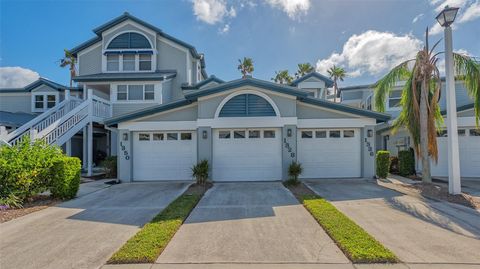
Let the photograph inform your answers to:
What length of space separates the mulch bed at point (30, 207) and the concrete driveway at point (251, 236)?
454 centimetres

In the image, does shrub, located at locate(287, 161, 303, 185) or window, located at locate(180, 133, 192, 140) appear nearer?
shrub, located at locate(287, 161, 303, 185)

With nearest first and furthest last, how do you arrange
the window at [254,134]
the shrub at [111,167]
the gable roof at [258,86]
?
the gable roof at [258,86], the window at [254,134], the shrub at [111,167]

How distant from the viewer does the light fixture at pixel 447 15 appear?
25.8ft

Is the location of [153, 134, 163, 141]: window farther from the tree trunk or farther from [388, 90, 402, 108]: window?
[388, 90, 402, 108]: window

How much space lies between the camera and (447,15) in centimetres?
794

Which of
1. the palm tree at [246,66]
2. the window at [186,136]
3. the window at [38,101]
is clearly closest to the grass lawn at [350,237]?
the window at [186,136]

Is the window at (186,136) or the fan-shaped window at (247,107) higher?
the fan-shaped window at (247,107)

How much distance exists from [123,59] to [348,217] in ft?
60.1

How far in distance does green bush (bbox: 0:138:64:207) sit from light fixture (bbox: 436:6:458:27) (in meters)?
13.4

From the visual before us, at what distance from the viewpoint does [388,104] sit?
16.8 meters

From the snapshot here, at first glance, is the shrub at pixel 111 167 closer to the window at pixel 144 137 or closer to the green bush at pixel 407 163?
the window at pixel 144 137

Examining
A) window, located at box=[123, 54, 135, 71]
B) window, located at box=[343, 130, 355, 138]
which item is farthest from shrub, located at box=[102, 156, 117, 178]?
window, located at box=[343, 130, 355, 138]

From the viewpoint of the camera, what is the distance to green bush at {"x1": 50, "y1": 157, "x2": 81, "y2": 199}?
25.6 ft

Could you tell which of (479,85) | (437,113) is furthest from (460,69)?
(437,113)
